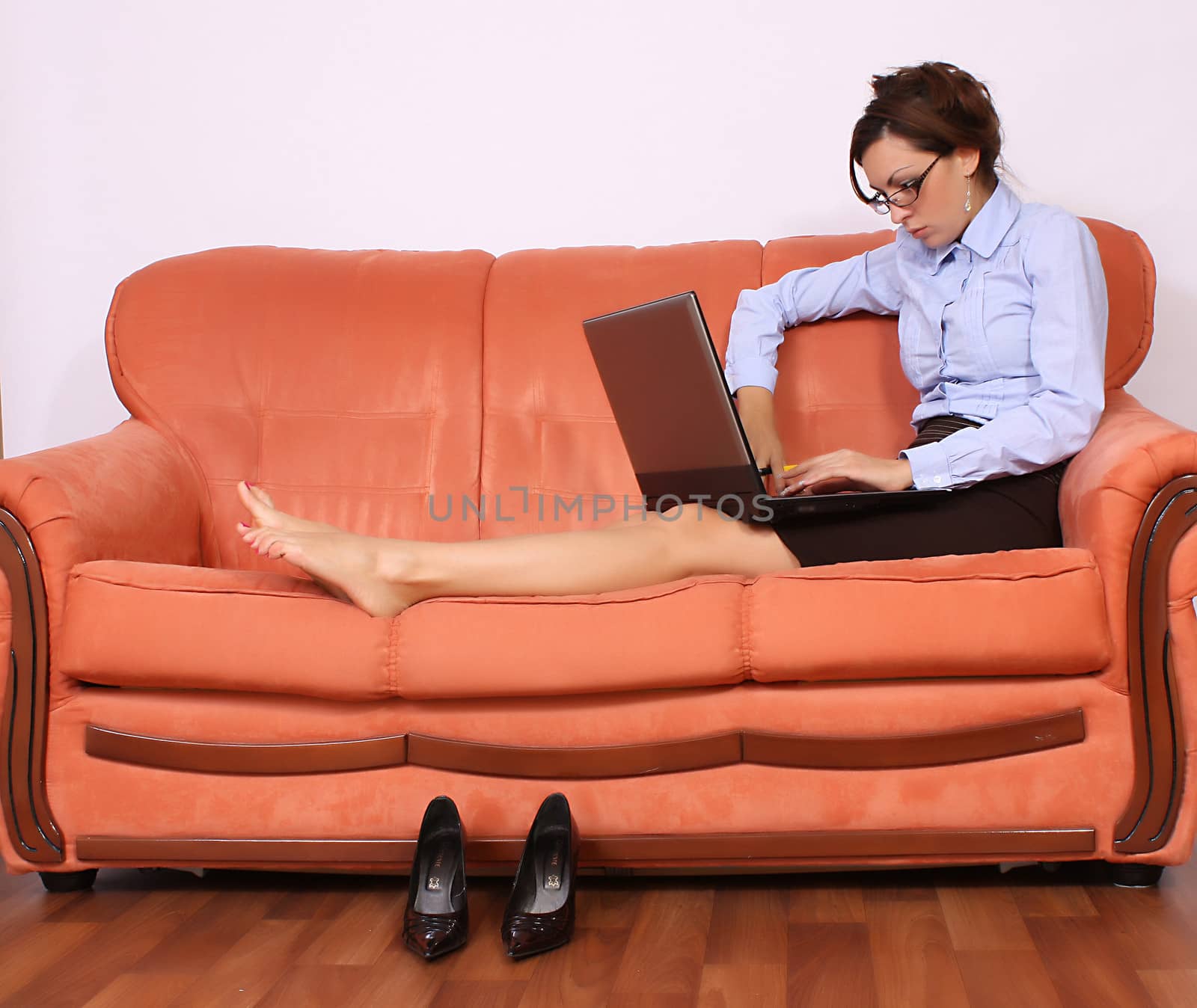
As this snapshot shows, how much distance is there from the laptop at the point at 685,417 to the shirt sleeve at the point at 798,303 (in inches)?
16.8

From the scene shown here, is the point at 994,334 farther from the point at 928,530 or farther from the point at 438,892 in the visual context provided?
the point at 438,892

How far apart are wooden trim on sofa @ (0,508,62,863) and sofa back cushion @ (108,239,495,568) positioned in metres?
0.59

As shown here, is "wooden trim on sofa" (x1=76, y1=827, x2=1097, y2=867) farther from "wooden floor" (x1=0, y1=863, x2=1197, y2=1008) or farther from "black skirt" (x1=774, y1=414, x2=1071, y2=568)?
"black skirt" (x1=774, y1=414, x2=1071, y2=568)

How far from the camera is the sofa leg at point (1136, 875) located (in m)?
1.63

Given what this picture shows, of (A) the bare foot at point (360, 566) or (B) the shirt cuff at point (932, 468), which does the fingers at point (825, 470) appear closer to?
(B) the shirt cuff at point (932, 468)

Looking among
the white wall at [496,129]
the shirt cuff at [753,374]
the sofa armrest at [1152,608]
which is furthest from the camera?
the white wall at [496,129]

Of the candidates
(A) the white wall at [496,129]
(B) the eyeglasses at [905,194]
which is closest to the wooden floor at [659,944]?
(B) the eyeglasses at [905,194]

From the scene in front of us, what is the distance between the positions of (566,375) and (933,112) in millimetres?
873

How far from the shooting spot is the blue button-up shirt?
1.80m

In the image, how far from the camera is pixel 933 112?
5.98ft

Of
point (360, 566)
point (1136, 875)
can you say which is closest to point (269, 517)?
point (360, 566)

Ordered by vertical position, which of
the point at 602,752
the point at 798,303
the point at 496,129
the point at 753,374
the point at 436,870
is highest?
the point at 496,129

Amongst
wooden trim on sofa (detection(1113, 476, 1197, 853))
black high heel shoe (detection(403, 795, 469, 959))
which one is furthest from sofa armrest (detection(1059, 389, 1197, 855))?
black high heel shoe (detection(403, 795, 469, 959))

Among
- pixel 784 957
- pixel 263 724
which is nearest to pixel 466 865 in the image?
pixel 263 724
